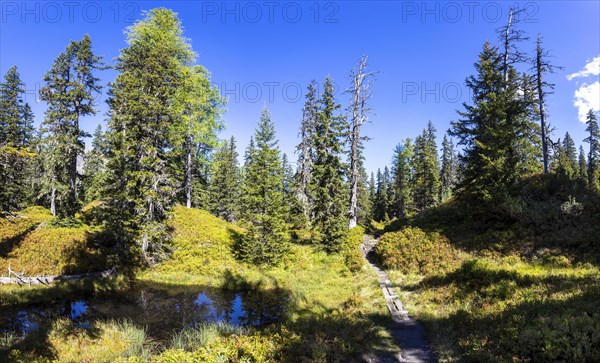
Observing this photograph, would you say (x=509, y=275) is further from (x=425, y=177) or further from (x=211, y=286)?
(x=425, y=177)

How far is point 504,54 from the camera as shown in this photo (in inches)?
966

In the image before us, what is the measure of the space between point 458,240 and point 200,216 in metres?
21.5

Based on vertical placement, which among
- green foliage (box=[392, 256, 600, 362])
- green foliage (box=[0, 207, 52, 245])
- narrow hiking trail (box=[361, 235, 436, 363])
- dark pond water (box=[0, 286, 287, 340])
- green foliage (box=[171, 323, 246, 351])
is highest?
green foliage (box=[0, 207, 52, 245])

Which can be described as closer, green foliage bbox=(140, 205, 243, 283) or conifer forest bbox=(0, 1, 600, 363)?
conifer forest bbox=(0, 1, 600, 363)

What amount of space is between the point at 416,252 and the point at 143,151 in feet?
64.3

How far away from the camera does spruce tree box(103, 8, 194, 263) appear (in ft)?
70.5

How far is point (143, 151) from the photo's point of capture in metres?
21.9

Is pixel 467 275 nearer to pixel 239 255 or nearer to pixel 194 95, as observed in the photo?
pixel 239 255

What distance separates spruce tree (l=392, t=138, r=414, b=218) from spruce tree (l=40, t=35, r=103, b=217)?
45497mm

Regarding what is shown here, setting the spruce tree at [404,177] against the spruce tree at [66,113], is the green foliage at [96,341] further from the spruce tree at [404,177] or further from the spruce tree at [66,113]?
the spruce tree at [404,177]

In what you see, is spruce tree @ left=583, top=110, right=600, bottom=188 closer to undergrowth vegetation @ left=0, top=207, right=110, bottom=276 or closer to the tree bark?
the tree bark

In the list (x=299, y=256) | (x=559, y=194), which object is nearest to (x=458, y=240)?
(x=559, y=194)

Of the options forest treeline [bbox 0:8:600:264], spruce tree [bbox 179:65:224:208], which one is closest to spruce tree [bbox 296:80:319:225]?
forest treeline [bbox 0:8:600:264]

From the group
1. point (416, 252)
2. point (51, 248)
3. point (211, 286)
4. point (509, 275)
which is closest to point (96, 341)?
point (211, 286)
